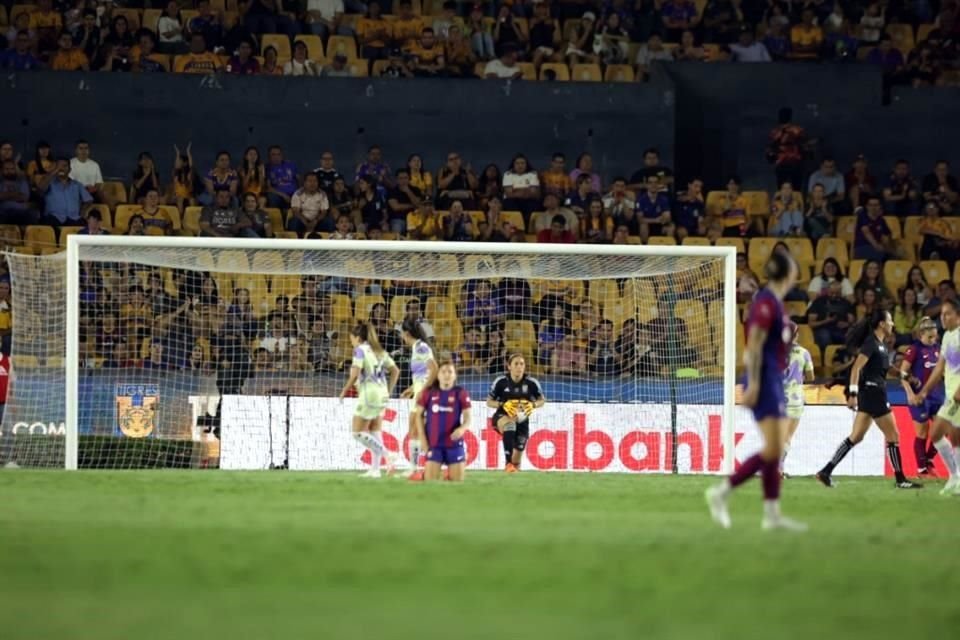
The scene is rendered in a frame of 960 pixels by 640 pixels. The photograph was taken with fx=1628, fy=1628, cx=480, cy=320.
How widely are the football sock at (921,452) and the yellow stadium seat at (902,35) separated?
10270 millimetres

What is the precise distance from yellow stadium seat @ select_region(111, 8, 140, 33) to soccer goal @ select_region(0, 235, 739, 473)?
630 centimetres

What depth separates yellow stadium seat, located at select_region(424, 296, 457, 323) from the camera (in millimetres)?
22516

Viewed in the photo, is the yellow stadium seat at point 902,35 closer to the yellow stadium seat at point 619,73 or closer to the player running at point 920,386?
the yellow stadium seat at point 619,73

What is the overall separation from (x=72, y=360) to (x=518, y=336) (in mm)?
6111

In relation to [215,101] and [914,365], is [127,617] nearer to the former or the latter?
[914,365]

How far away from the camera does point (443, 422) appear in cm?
1805

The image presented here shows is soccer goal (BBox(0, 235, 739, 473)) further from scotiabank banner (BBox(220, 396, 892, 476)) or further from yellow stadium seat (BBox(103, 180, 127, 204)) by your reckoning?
yellow stadium seat (BBox(103, 180, 127, 204))

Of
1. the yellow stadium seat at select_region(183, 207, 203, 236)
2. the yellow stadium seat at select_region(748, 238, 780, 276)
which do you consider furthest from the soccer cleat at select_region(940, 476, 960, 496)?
the yellow stadium seat at select_region(183, 207, 203, 236)

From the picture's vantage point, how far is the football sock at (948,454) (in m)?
17.8

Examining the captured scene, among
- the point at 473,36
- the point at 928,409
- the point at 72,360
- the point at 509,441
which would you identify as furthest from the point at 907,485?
the point at 473,36

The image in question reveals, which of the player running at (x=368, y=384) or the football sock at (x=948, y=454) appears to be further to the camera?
the player running at (x=368, y=384)

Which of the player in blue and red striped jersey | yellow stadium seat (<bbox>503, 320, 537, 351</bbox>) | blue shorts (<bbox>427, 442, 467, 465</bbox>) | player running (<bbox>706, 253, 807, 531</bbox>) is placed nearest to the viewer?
player running (<bbox>706, 253, 807, 531</bbox>)

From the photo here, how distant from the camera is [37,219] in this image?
24.8m

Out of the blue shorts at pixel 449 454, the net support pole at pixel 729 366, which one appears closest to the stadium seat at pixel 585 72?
the net support pole at pixel 729 366
